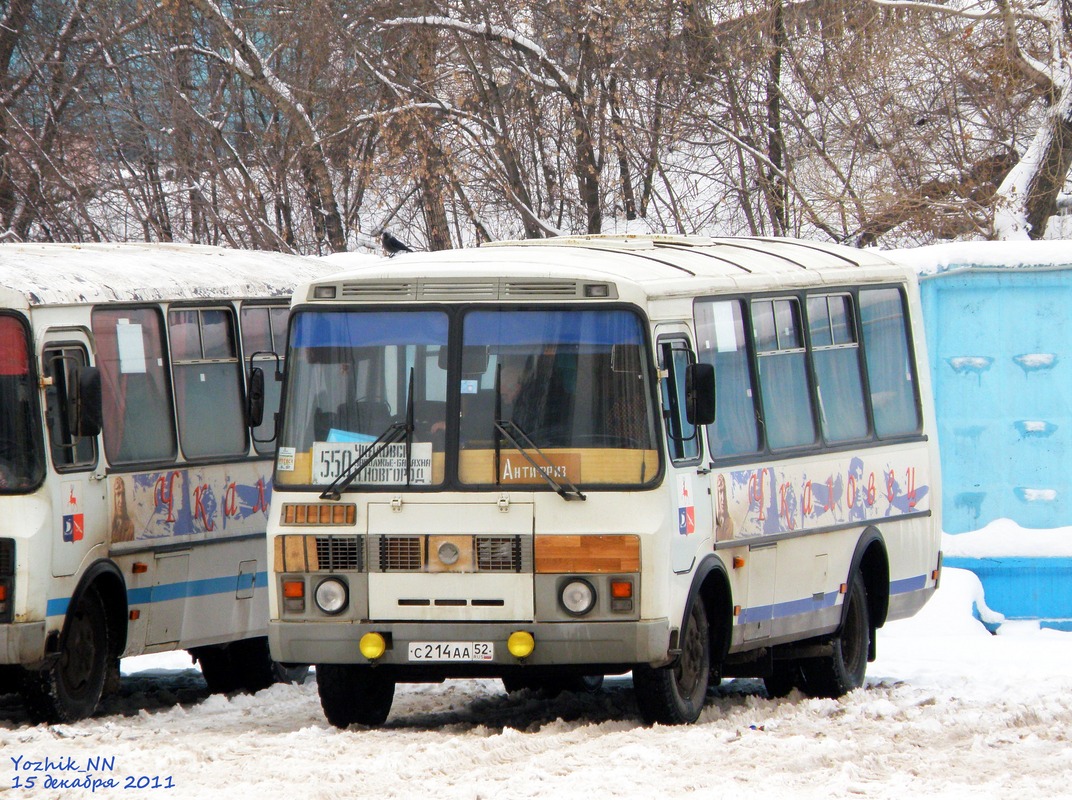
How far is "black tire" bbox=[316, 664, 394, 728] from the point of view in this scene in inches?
383

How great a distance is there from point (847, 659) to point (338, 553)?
3.65 m

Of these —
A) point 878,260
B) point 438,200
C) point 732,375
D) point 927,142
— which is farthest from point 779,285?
point 438,200

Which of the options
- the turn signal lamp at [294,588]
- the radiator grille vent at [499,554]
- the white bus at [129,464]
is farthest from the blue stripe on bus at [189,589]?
the radiator grille vent at [499,554]

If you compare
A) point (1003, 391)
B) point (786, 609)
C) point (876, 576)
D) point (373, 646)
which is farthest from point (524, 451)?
point (1003, 391)

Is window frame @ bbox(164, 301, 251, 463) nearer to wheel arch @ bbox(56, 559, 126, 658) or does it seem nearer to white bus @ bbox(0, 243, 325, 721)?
white bus @ bbox(0, 243, 325, 721)

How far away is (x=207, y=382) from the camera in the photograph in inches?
467

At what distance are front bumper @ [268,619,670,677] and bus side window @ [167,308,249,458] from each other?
8.38 ft

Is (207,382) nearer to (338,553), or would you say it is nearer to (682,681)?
(338,553)

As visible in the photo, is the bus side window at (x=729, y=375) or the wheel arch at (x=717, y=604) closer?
the wheel arch at (x=717, y=604)

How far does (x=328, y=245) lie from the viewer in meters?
25.5

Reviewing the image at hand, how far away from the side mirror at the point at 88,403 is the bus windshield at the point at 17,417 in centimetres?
21

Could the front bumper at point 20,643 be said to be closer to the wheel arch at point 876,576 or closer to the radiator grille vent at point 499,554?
the radiator grille vent at point 499,554

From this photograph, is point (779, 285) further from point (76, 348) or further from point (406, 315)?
point (76, 348)

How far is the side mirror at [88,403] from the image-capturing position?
10.0 metres
